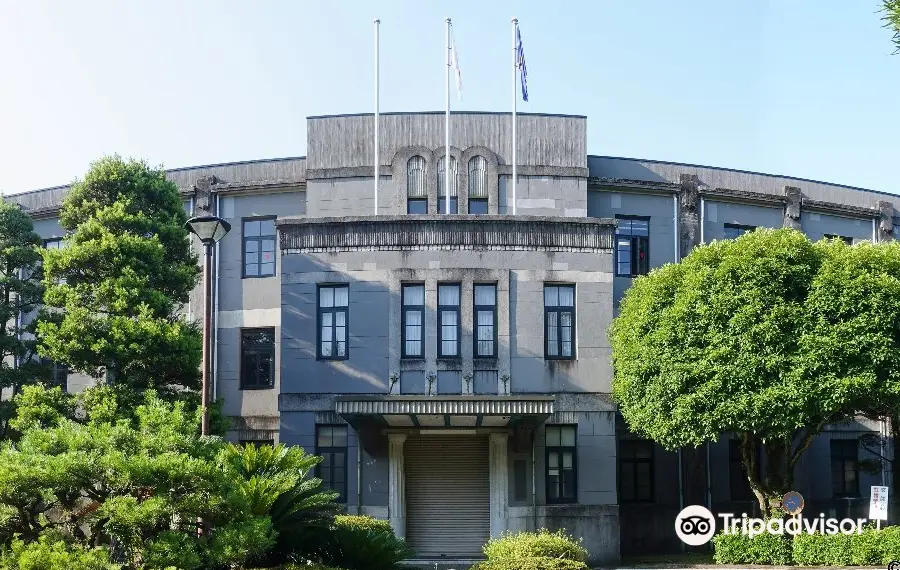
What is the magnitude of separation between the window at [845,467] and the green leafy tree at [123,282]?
20.7 metres

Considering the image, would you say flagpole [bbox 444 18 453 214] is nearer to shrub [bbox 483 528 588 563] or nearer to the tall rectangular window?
the tall rectangular window

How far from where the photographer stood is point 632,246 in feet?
109

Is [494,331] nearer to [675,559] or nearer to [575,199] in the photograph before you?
[575,199]

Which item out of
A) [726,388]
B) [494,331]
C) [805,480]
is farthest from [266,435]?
[805,480]

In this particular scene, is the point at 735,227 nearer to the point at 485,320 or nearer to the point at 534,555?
the point at 485,320

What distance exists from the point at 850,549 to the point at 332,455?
41.8 feet

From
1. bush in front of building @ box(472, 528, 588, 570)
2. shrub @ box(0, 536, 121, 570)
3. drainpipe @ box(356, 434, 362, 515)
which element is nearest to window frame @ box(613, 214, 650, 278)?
drainpipe @ box(356, 434, 362, 515)

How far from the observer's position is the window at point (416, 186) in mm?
31406

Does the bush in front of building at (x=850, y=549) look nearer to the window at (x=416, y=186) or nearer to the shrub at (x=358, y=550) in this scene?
the shrub at (x=358, y=550)

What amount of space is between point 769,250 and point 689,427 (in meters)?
4.62

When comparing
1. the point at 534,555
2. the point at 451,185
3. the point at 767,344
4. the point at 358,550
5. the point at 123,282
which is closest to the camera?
the point at 358,550

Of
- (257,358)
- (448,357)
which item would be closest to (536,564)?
(448,357)

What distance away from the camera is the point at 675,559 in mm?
28656

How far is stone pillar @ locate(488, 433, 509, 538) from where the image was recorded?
26781 millimetres
